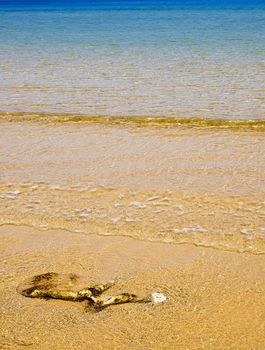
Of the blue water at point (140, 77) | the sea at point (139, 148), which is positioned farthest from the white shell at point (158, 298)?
the blue water at point (140, 77)

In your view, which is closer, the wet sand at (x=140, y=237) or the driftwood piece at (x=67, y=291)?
the wet sand at (x=140, y=237)

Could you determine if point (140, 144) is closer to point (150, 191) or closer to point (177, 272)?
point (150, 191)

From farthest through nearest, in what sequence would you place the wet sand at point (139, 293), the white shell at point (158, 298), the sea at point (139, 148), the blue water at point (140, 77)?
the blue water at point (140, 77) < the sea at point (139, 148) < the white shell at point (158, 298) < the wet sand at point (139, 293)

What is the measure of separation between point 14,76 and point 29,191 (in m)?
8.64

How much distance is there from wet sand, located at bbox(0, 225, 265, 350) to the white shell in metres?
0.04

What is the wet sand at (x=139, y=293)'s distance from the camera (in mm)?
2925

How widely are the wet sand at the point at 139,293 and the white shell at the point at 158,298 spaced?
1.5 inches

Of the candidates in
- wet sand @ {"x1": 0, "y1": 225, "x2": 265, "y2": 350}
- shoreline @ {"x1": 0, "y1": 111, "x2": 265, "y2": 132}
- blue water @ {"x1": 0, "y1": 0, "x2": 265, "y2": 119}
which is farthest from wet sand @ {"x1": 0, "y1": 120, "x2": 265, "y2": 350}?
blue water @ {"x1": 0, "y1": 0, "x2": 265, "y2": 119}

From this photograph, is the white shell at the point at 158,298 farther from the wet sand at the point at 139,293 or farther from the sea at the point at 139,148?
the sea at the point at 139,148

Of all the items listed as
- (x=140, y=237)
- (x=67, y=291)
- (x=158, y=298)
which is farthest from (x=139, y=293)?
(x=140, y=237)

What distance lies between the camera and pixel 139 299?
10.9ft

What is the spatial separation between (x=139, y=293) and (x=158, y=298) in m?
0.15

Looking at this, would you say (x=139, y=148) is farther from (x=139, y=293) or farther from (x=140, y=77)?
(x=140, y=77)

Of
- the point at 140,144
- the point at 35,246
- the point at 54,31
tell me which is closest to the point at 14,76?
the point at 140,144
